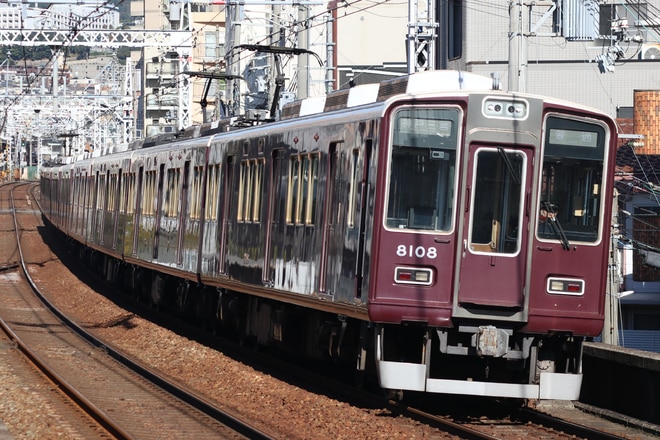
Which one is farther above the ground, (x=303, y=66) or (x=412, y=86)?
(x=303, y=66)

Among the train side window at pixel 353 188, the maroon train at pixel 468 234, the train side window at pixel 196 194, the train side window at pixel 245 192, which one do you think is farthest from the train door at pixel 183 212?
the train side window at pixel 353 188

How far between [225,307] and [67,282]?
12.8 m

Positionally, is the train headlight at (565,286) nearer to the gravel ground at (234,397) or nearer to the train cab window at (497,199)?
the train cab window at (497,199)

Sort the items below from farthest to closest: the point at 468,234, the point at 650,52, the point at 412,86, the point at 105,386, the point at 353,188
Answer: the point at 650,52, the point at 105,386, the point at 353,188, the point at 412,86, the point at 468,234

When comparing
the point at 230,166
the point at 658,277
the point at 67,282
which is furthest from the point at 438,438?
the point at 67,282

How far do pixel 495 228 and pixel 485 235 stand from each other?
0.10m

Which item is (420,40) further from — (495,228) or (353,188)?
(495,228)

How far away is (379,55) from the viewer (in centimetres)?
5419

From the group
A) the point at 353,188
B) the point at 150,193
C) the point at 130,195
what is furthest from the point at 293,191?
the point at 130,195

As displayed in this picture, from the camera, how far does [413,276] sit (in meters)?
10.3

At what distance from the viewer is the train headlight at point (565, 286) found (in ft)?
34.4

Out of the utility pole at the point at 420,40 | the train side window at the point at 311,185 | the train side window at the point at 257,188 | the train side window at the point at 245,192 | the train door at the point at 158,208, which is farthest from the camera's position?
the train door at the point at 158,208

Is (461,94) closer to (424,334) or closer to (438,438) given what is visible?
(424,334)

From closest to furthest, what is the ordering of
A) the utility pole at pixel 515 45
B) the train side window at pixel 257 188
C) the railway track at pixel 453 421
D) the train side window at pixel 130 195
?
the railway track at pixel 453 421 → the train side window at pixel 257 188 → the utility pole at pixel 515 45 → the train side window at pixel 130 195
